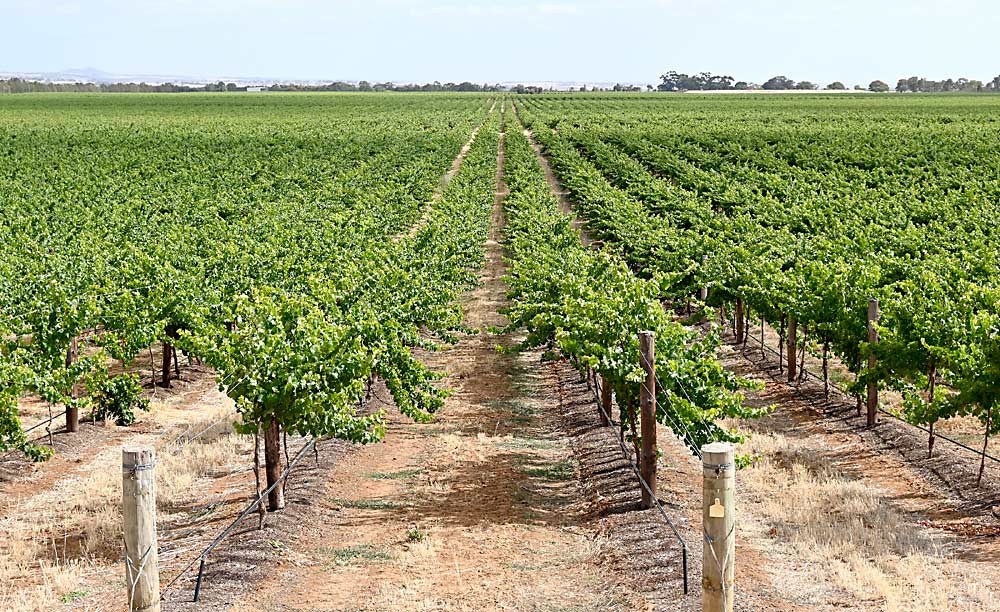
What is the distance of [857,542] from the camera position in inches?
457

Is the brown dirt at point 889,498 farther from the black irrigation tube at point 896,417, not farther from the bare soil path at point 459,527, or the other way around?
the bare soil path at point 459,527

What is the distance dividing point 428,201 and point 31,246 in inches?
802

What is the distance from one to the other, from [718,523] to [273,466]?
629 cm

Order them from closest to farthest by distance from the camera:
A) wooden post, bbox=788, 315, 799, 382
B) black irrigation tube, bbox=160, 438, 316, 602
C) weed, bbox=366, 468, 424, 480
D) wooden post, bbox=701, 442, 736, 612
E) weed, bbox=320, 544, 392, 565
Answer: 1. wooden post, bbox=701, 442, 736, 612
2. black irrigation tube, bbox=160, 438, 316, 602
3. weed, bbox=320, 544, 392, 565
4. weed, bbox=366, 468, 424, 480
5. wooden post, bbox=788, 315, 799, 382

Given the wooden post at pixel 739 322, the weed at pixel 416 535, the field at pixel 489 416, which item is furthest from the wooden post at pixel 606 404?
the wooden post at pixel 739 322

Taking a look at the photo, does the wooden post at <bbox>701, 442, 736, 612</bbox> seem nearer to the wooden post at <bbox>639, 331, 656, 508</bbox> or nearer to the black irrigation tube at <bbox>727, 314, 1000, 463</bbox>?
the wooden post at <bbox>639, 331, 656, 508</bbox>

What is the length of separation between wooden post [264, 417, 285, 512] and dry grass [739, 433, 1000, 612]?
5.33m

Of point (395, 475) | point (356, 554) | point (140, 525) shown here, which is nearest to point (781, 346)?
point (395, 475)

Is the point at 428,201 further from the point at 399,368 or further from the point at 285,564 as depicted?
the point at 285,564

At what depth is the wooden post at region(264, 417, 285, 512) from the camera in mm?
12789

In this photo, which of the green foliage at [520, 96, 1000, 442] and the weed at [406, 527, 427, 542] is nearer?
the weed at [406, 527, 427, 542]

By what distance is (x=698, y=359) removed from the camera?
1335 cm

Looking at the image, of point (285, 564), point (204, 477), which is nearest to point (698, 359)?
point (285, 564)

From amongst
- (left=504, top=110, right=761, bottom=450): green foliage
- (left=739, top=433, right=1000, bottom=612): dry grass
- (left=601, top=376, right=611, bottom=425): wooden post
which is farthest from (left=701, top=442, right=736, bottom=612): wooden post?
(left=601, top=376, right=611, bottom=425): wooden post
